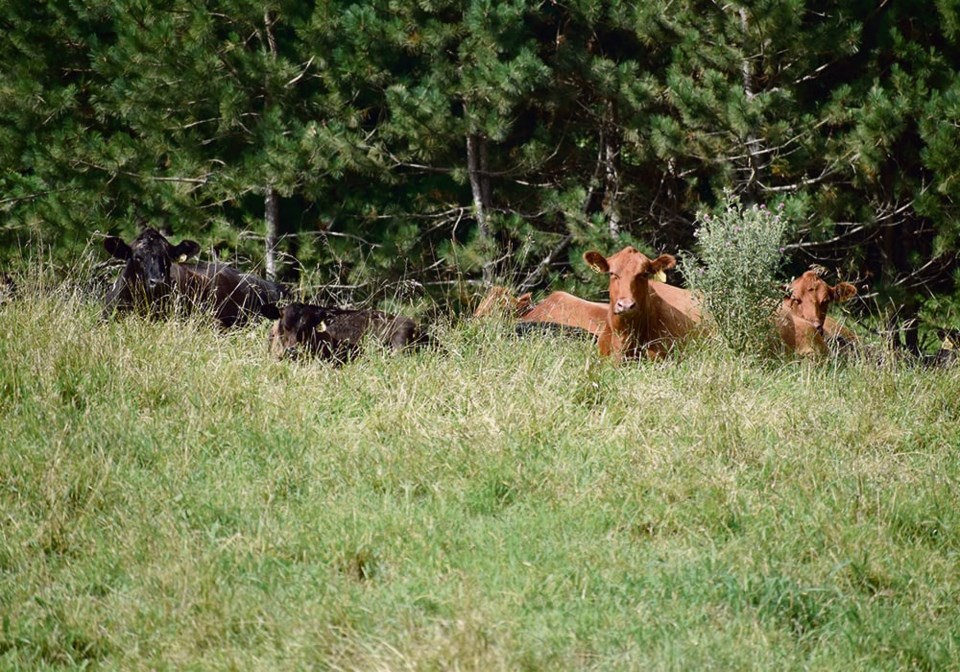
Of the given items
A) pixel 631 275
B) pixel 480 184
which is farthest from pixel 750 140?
pixel 631 275

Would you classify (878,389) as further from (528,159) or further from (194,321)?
(528,159)

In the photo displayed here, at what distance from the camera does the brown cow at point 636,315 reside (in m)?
7.38

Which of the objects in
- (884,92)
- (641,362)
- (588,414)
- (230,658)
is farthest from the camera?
(884,92)

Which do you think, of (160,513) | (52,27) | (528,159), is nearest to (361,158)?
(528,159)

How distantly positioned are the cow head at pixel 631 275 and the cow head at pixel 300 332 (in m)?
1.72

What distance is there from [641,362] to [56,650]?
4.11 metres

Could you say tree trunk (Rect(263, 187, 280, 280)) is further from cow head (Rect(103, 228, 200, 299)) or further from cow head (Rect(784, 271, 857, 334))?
cow head (Rect(784, 271, 857, 334))

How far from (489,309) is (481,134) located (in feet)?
9.13

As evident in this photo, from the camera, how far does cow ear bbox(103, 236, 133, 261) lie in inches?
328

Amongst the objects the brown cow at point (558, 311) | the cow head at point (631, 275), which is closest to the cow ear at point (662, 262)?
the cow head at point (631, 275)

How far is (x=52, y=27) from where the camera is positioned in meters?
11.3

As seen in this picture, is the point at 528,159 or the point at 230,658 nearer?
the point at 230,658

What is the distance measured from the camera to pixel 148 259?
8352 millimetres

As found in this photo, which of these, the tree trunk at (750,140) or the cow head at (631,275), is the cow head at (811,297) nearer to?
the cow head at (631,275)
